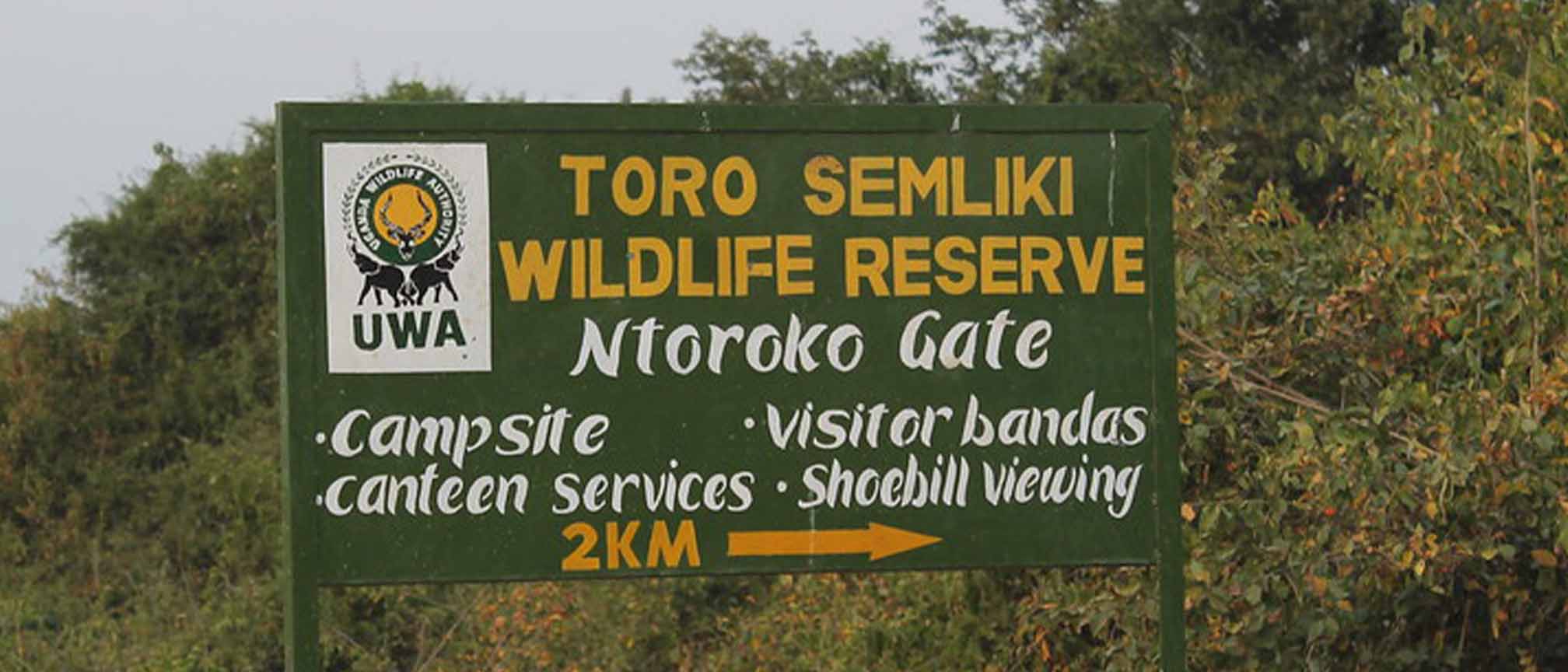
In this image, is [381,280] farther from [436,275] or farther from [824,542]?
[824,542]

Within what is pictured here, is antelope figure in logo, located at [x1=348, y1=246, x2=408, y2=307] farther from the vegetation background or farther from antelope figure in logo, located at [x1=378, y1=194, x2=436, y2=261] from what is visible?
the vegetation background

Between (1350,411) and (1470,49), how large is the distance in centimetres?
181

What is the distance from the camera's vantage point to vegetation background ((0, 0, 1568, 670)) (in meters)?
7.96

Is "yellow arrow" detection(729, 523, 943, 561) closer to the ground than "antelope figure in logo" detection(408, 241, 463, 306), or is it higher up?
closer to the ground

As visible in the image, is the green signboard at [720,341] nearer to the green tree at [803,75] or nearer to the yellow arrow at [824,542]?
the yellow arrow at [824,542]

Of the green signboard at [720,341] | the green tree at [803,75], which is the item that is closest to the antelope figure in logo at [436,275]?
the green signboard at [720,341]

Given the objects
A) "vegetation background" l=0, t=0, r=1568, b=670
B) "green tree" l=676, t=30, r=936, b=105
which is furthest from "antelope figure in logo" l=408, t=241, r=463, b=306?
"green tree" l=676, t=30, r=936, b=105

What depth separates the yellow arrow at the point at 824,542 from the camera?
6.27 m

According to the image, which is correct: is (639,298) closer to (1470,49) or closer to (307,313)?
(307,313)

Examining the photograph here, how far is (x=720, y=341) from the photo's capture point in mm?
A: 6305

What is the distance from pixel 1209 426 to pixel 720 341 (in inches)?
111

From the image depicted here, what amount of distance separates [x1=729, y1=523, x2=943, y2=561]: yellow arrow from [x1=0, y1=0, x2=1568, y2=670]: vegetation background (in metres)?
1.92

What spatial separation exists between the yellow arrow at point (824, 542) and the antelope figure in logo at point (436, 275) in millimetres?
957

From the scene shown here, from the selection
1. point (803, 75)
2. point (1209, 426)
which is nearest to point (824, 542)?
point (1209, 426)
